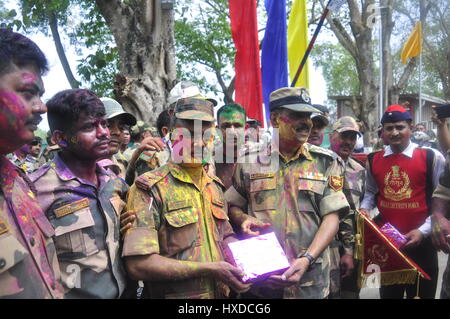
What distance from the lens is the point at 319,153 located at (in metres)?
3.06

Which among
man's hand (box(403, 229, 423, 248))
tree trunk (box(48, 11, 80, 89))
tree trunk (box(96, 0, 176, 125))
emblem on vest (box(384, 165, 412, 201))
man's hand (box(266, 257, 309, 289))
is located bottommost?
man's hand (box(403, 229, 423, 248))

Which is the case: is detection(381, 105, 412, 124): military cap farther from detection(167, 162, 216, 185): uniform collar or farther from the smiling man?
detection(167, 162, 216, 185): uniform collar

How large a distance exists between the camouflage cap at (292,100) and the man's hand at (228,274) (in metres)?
1.23

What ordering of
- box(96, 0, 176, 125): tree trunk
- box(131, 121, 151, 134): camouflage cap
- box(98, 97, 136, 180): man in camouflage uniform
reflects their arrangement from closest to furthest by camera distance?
1. box(98, 97, 136, 180): man in camouflage uniform
2. box(131, 121, 151, 134): camouflage cap
3. box(96, 0, 176, 125): tree trunk

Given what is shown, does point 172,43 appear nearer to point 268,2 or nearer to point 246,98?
point 268,2

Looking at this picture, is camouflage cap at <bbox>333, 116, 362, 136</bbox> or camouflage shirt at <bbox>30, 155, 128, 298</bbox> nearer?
camouflage shirt at <bbox>30, 155, 128, 298</bbox>

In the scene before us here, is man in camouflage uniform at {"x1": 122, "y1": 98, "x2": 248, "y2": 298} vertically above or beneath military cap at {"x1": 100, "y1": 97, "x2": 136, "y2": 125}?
beneath

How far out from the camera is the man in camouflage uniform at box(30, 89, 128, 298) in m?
2.12

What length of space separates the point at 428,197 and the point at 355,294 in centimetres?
110

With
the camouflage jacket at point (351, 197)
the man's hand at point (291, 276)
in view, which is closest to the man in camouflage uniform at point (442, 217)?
the camouflage jacket at point (351, 197)

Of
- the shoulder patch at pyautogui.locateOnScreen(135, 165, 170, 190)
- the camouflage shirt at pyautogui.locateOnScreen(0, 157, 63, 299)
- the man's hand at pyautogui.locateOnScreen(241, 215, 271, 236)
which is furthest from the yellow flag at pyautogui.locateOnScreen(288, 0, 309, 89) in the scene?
the camouflage shirt at pyautogui.locateOnScreen(0, 157, 63, 299)

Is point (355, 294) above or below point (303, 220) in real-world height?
below

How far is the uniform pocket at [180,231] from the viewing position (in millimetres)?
2336
